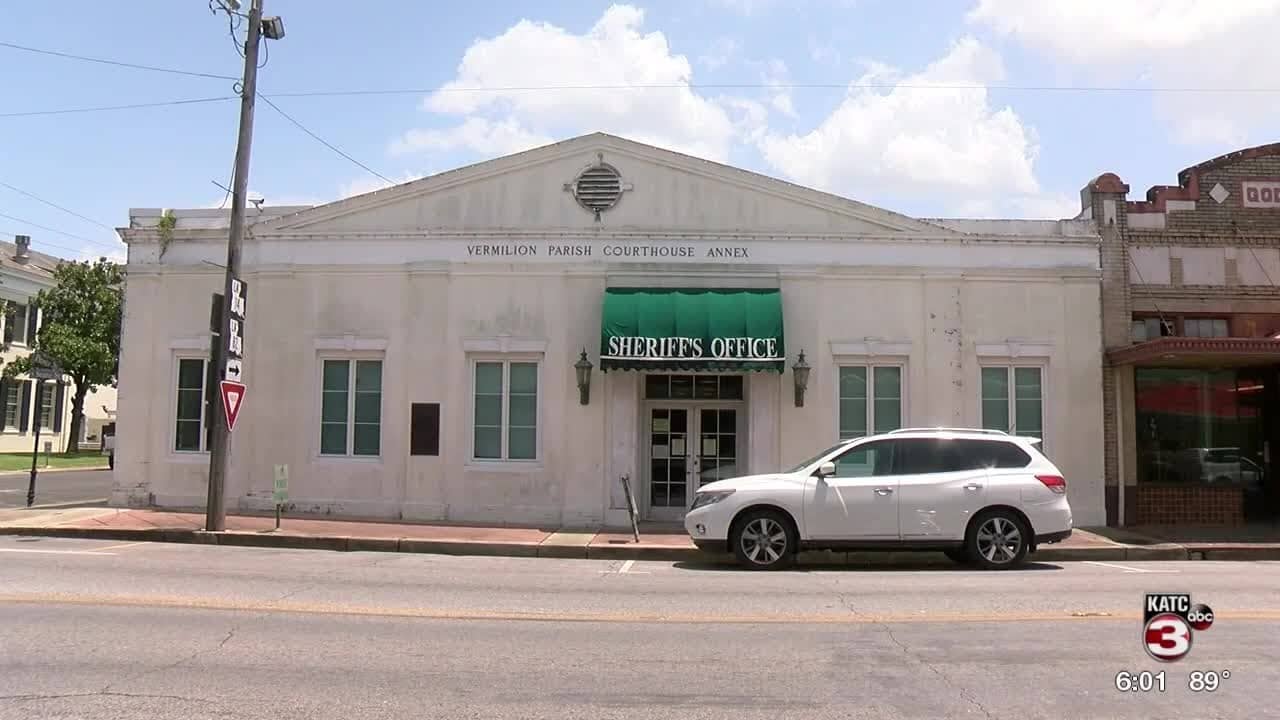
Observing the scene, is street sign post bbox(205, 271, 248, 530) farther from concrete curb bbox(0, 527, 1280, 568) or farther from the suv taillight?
the suv taillight

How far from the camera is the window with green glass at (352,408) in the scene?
16734 mm

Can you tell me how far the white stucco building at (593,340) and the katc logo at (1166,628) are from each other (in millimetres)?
9223

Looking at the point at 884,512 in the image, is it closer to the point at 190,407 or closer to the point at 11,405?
the point at 190,407

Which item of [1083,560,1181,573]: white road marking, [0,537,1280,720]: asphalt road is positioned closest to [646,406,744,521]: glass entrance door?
[0,537,1280,720]: asphalt road

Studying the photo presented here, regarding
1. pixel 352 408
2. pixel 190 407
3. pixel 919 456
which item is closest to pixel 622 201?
pixel 352 408

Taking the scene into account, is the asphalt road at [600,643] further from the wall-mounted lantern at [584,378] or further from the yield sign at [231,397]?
the wall-mounted lantern at [584,378]

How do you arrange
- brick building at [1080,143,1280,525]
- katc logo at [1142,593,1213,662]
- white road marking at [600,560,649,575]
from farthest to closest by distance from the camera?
brick building at [1080,143,1280,525], white road marking at [600,560,649,575], katc logo at [1142,593,1213,662]

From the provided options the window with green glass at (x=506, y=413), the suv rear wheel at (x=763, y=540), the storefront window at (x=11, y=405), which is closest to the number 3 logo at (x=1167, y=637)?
the suv rear wheel at (x=763, y=540)

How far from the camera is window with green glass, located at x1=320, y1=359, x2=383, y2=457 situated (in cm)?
1673

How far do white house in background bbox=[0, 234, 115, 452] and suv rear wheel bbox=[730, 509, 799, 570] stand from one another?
3453 centimetres

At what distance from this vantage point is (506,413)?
16.5 metres

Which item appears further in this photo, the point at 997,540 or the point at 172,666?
the point at 997,540

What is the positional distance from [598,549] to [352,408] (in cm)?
579

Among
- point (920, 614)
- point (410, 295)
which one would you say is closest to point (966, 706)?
point (920, 614)
